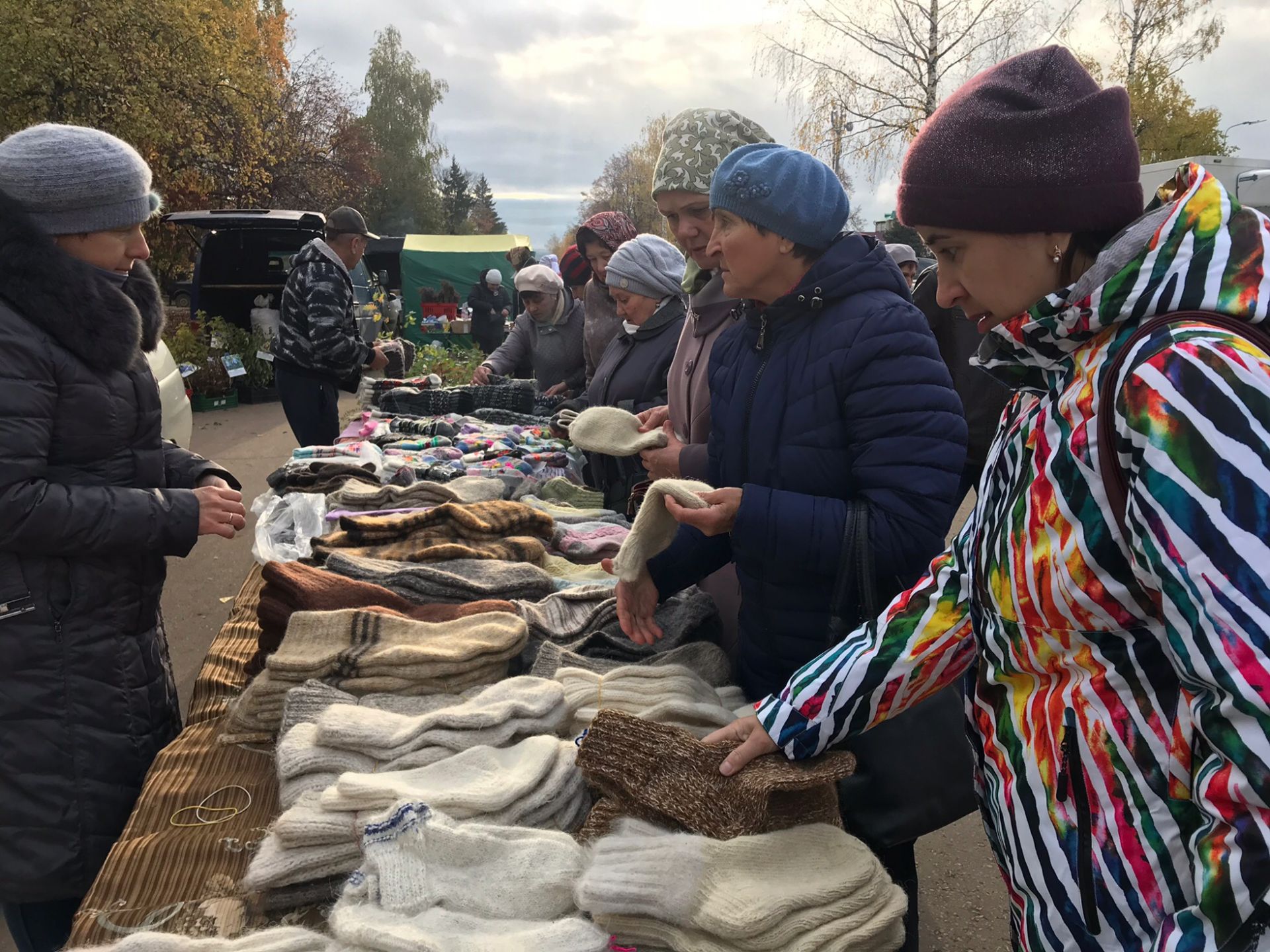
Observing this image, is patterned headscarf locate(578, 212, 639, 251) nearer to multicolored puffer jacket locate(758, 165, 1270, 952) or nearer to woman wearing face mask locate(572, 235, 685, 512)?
woman wearing face mask locate(572, 235, 685, 512)

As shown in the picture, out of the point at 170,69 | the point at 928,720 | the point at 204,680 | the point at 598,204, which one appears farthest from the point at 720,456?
the point at 598,204

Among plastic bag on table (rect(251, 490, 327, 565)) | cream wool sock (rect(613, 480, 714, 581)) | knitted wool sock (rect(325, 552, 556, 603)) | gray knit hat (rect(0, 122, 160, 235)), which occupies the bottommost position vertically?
plastic bag on table (rect(251, 490, 327, 565))

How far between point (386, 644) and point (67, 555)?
0.73m

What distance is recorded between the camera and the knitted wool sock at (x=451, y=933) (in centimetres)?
113

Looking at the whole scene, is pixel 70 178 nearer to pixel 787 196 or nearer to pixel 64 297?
pixel 64 297

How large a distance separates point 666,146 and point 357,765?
1.90 metres

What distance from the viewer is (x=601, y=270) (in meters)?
4.55

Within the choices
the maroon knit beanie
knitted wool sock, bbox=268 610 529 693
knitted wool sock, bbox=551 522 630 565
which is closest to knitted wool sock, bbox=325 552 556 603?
knitted wool sock, bbox=268 610 529 693

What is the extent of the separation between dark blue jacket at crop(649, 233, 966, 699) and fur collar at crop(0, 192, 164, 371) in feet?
4.47

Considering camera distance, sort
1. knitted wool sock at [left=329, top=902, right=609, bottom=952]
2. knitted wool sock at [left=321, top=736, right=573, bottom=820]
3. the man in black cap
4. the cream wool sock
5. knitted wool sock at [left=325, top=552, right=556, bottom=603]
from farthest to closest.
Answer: the man in black cap
knitted wool sock at [left=325, top=552, right=556, bottom=603]
the cream wool sock
knitted wool sock at [left=321, top=736, right=573, bottom=820]
knitted wool sock at [left=329, top=902, right=609, bottom=952]

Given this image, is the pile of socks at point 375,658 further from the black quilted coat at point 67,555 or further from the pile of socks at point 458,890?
the pile of socks at point 458,890

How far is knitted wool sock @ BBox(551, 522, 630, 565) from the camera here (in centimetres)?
284

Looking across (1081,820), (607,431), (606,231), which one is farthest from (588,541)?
(606,231)

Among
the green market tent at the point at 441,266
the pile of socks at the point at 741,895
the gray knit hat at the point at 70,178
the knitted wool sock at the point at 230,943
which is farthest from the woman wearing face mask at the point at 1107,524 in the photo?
the green market tent at the point at 441,266
